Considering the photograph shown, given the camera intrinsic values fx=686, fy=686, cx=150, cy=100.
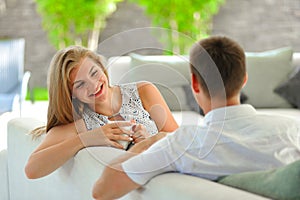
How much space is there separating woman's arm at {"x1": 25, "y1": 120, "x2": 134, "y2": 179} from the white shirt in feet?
1.20

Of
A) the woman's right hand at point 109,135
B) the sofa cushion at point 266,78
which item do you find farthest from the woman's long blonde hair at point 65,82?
the sofa cushion at point 266,78

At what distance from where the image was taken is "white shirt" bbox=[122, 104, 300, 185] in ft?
6.20

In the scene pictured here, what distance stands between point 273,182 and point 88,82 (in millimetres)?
818

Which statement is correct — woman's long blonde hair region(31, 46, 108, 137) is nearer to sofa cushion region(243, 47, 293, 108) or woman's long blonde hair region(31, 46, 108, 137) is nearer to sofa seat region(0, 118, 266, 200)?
sofa seat region(0, 118, 266, 200)

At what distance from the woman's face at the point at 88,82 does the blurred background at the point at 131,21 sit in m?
4.82

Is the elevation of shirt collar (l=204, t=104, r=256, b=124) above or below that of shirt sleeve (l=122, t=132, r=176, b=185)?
above

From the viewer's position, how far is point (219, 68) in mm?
1933

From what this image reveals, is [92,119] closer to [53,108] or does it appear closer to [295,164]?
[53,108]

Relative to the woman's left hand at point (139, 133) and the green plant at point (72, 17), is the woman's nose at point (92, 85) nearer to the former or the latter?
the woman's left hand at point (139, 133)

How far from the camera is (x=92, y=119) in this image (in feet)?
7.93

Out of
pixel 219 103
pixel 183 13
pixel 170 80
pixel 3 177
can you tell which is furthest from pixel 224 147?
pixel 183 13

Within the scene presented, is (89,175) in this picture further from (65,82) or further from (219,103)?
(219,103)

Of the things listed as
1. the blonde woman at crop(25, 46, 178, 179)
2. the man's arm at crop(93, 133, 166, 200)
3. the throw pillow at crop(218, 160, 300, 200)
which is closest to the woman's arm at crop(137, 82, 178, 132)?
the blonde woman at crop(25, 46, 178, 179)

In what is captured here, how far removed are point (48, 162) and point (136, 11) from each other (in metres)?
5.70
